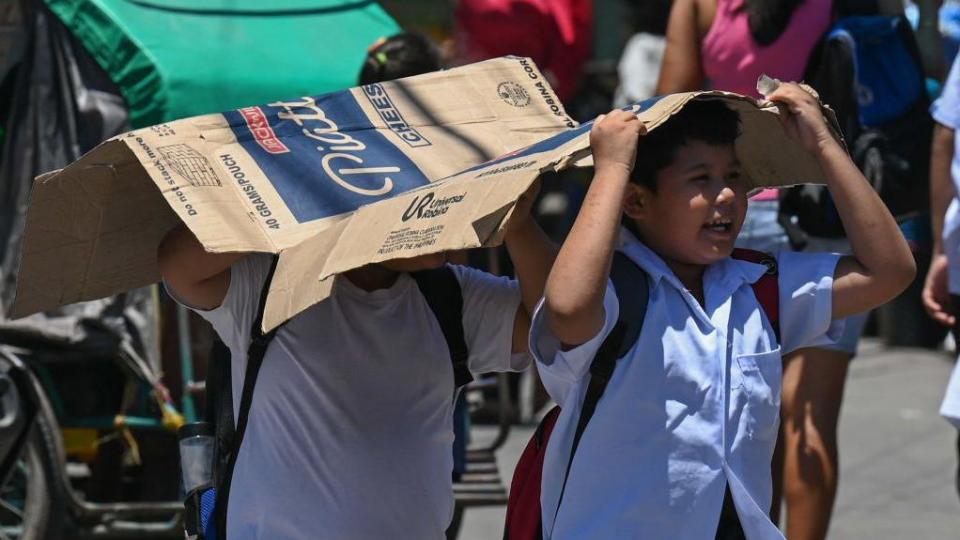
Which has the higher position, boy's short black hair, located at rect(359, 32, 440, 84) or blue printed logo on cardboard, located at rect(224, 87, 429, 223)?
blue printed logo on cardboard, located at rect(224, 87, 429, 223)

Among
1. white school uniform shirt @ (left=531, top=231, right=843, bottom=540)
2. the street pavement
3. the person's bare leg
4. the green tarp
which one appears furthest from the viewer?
the street pavement

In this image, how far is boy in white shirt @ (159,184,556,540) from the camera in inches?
131

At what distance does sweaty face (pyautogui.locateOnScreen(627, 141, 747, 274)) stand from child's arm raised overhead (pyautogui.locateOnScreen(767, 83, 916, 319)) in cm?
13

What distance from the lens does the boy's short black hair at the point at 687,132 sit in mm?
3158

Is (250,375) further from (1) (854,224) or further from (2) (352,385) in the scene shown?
(1) (854,224)

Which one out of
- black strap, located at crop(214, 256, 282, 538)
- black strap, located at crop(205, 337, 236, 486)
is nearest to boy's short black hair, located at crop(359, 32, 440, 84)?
black strap, located at crop(205, 337, 236, 486)

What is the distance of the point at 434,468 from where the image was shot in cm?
346

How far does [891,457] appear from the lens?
8094 mm

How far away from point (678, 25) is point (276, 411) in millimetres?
2317

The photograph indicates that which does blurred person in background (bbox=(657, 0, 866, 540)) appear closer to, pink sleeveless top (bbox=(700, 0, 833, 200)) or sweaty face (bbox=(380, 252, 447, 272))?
pink sleeveless top (bbox=(700, 0, 833, 200))

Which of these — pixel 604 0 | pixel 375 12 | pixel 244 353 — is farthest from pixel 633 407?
pixel 604 0

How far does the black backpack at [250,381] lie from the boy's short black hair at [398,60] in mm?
1420

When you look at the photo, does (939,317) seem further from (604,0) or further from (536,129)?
(604,0)

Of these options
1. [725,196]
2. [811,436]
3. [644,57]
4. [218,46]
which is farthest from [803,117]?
[644,57]
